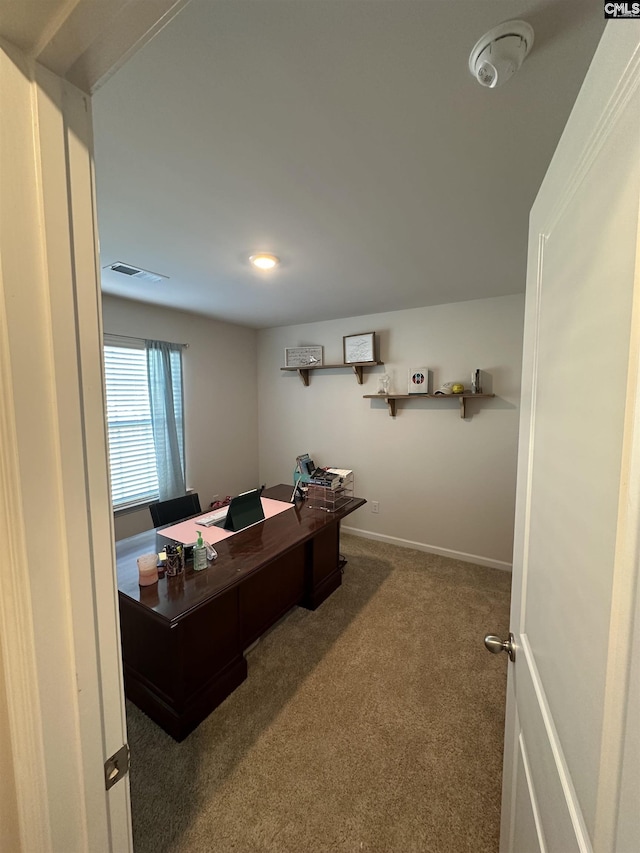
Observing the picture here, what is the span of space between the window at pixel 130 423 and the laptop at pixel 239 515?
1226mm

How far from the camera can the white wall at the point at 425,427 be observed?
3.00 meters

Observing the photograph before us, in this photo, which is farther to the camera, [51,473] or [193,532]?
[193,532]

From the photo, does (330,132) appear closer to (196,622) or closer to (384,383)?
(196,622)

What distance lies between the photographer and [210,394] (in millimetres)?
3816

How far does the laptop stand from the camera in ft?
7.21

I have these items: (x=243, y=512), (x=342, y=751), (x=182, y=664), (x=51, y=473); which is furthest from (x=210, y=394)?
(x=51, y=473)

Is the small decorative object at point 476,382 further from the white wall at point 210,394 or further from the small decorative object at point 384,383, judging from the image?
the white wall at point 210,394

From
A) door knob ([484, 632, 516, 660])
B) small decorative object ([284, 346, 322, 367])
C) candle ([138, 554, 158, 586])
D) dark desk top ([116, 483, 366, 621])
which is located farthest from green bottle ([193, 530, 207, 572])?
small decorative object ([284, 346, 322, 367])

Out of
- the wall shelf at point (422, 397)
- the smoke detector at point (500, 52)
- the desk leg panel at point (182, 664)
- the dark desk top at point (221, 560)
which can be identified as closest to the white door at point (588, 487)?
the smoke detector at point (500, 52)

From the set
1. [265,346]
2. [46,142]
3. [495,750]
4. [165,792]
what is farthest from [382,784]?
[265,346]

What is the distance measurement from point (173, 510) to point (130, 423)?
112 cm

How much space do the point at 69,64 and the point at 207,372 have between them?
11.2ft

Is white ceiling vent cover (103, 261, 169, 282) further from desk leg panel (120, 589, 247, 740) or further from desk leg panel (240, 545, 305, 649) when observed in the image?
desk leg panel (240, 545, 305, 649)

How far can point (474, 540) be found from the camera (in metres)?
3.19
